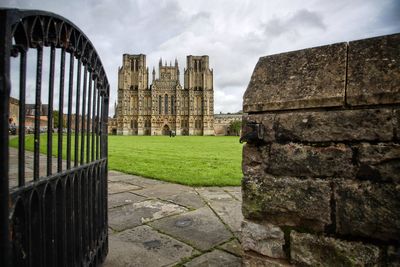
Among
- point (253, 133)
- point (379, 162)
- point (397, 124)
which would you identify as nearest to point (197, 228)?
point (253, 133)

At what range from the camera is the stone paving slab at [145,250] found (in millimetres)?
2576

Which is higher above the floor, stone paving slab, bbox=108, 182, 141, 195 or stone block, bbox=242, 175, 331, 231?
stone block, bbox=242, 175, 331, 231

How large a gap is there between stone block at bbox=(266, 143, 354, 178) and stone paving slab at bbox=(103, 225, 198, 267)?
1.35 m

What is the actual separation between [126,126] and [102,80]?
247ft

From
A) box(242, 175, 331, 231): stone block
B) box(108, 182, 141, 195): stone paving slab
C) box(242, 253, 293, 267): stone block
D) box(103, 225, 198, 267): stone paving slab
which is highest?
box(242, 175, 331, 231): stone block

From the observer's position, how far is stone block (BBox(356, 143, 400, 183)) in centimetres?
169

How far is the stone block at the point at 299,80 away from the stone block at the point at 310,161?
0.31m

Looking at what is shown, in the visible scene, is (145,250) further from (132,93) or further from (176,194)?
(132,93)

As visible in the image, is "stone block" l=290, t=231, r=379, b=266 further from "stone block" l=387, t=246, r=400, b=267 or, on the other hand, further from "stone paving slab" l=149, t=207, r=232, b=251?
"stone paving slab" l=149, t=207, r=232, b=251

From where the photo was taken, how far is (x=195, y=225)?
355 centimetres

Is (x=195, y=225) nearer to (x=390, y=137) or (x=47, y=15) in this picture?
(x=390, y=137)

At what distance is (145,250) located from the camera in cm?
280

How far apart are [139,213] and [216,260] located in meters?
1.84

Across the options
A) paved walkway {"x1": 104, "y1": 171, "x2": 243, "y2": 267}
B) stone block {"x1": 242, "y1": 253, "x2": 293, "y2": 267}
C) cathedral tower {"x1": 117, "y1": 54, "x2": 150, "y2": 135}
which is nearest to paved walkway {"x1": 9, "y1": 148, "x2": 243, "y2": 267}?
paved walkway {"x1": 104, "y1": 171, "x2": 243, "y2": 267}
